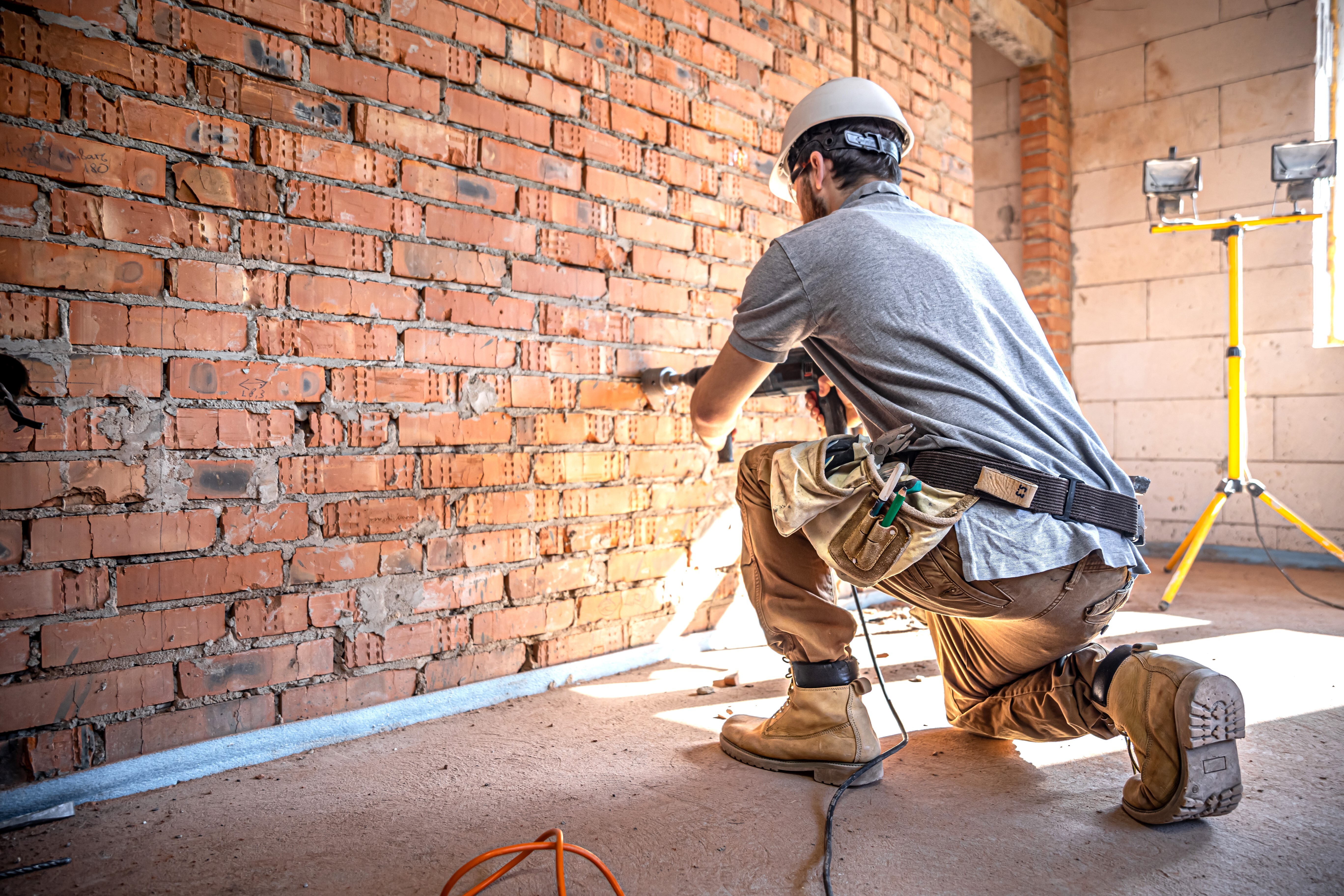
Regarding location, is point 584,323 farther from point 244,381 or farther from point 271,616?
point 271,616

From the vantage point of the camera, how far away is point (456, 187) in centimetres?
194

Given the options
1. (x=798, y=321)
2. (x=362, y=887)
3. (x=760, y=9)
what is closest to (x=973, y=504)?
(x=798, y=321)

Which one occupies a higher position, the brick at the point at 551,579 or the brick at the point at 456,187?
the brick at the point at 456,187

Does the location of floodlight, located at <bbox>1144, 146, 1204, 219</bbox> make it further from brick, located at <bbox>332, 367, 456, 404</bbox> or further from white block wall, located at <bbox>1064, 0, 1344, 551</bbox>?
brick, located at <bbox>332, 367, 456, 404</bbox>

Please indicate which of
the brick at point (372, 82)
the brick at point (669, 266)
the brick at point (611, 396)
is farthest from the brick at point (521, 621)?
the brick at point (372, 82)

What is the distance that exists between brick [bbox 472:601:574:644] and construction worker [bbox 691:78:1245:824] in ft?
2.06

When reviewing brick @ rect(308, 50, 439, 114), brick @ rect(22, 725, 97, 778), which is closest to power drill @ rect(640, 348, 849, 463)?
brick @ rect(308, 50, 439, 114)

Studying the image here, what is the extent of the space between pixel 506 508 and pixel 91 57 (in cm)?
122

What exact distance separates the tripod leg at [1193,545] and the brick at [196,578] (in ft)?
10.1

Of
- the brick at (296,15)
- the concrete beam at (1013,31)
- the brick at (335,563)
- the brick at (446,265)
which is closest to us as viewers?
the brick at (296,15)

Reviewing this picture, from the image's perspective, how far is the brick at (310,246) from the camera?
1.63m

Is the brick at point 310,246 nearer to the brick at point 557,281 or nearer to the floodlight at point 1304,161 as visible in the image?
the brick at point 557,281

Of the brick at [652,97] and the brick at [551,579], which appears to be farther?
the brick at [652,97]

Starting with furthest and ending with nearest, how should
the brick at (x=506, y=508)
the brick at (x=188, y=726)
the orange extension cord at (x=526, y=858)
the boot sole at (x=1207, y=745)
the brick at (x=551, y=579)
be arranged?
1. the brick at (x=551, y=579)
2. the brick at (x=506, y=508)
3. the brick at (x=188, y=726)
4. the boot sole at (x=1207, y=745)
5. the orange extension cord at (x=526, y=858)
